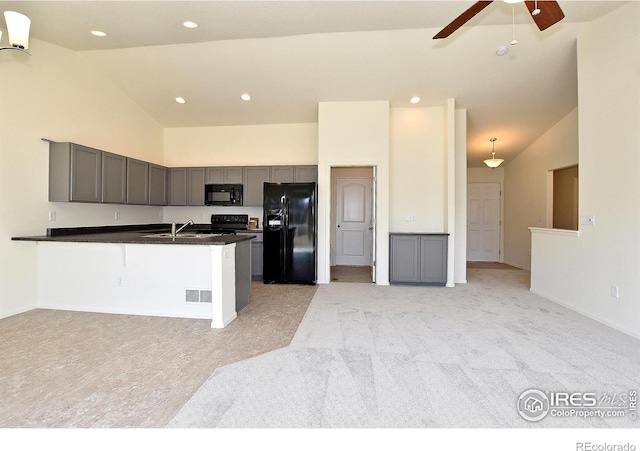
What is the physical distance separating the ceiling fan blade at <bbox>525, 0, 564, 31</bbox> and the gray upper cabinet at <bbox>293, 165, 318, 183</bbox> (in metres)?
3.57

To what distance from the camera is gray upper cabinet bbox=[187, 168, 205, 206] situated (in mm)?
5559

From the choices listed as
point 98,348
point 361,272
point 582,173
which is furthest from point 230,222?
point 582,173

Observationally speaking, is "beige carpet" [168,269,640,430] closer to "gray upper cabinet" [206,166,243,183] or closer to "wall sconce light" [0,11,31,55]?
"wall sconce light" [0,11,31,55]

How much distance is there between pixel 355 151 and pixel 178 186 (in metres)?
3.52

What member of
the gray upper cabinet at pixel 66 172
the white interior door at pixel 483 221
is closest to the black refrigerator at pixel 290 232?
the gray upper cabinet at pixel 66 172

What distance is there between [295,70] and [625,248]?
4.54 meters

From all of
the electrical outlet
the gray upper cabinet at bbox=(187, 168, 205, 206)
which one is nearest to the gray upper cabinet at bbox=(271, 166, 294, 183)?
the gray upper cabinet at bbox=(187, 168, 205, 206)

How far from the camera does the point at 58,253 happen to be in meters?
3.46

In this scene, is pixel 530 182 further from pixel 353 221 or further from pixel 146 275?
pixel 146 275

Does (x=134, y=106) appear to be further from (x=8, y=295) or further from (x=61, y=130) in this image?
(x=8, y=295)

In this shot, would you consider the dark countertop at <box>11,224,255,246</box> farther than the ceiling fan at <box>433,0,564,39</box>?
Yes

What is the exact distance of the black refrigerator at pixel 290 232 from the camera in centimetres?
482

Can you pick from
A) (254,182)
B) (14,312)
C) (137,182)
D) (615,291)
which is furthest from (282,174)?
(615,291)

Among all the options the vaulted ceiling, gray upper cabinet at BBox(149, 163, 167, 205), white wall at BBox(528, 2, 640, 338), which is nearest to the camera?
white wall at BBox(528, 2, 640, 338)
